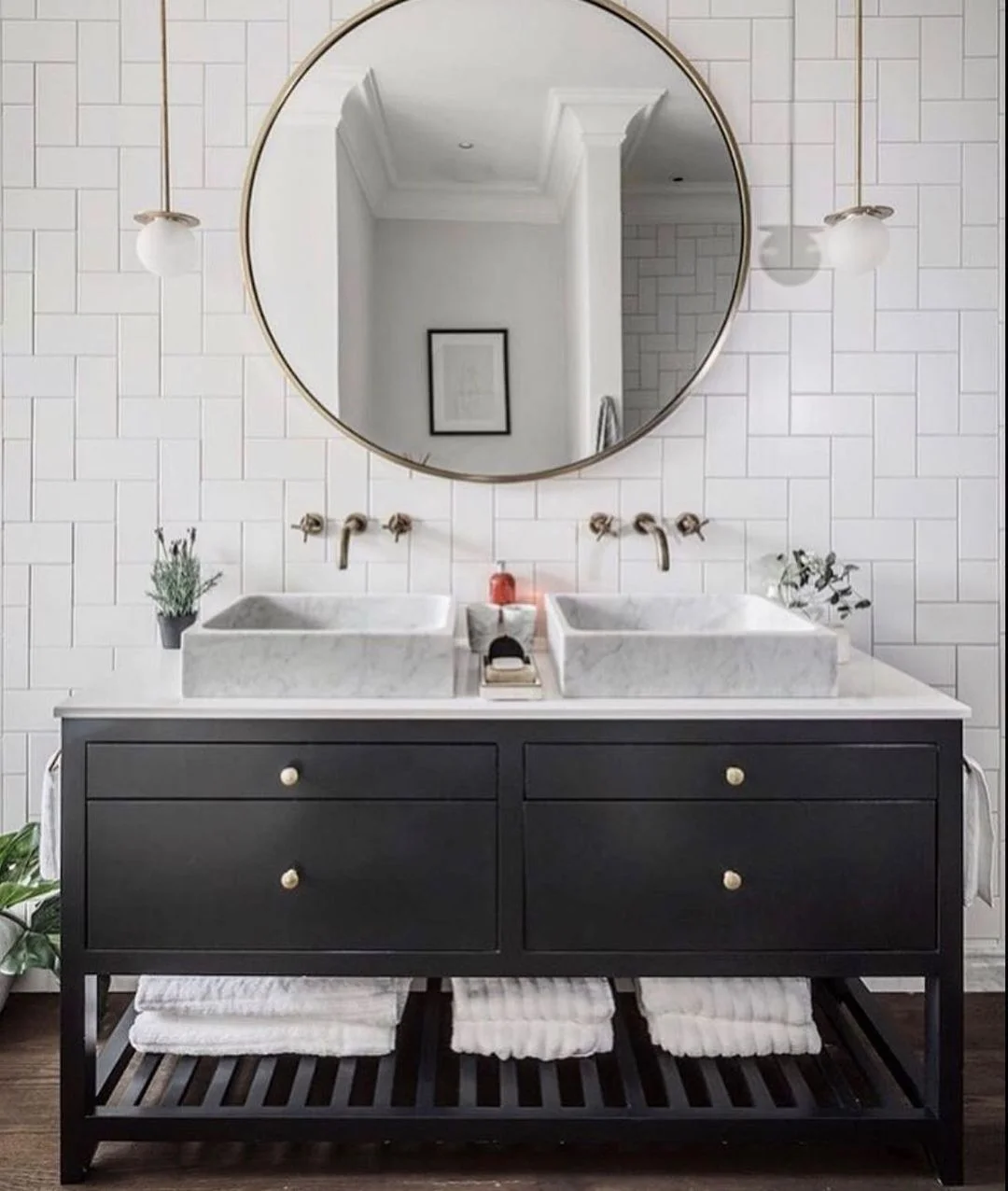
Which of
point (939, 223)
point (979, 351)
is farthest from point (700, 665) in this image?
point (939, 223)

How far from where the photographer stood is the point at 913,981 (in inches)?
94.6

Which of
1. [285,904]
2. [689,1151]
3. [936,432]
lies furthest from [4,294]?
[689,1151]

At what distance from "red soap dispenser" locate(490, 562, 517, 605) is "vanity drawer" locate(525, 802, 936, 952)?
61 centimetres

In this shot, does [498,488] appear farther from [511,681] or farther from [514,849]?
[514,849]

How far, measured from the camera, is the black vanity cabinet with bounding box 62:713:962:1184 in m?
1.74

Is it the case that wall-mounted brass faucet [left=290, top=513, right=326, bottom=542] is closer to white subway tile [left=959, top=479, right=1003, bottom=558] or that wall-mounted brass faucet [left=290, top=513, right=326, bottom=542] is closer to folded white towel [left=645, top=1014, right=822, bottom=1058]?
folded white towel [left=645, top=1014, right=822, bottom=1058]

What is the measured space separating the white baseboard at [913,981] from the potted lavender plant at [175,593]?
2.71 feet

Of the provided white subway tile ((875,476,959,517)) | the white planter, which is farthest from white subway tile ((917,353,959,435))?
the white planter

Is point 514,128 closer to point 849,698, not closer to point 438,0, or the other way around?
point 438,0

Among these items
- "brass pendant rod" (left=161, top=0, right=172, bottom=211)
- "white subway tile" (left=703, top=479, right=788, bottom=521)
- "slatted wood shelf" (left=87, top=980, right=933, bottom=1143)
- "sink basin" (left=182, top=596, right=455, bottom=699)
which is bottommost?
"slatted wood shelf" (left=87, top=980, right=933, bottom=1143)

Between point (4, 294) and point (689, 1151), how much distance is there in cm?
220

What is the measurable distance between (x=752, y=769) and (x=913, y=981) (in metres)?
1.03

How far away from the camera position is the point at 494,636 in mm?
2170

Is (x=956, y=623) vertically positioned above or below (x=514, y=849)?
above
